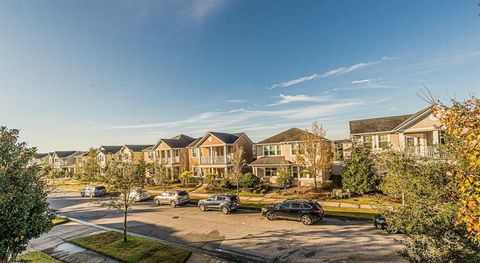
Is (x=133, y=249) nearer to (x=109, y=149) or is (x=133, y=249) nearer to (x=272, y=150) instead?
(x=272, y=150)

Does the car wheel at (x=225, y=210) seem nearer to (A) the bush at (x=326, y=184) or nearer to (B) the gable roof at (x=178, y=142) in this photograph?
(A) the bush at (x=326, y=184)

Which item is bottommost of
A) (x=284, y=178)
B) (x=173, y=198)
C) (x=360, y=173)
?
(x=173, y=198)

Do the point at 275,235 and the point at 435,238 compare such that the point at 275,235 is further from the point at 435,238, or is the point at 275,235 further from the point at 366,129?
the point at 366,129

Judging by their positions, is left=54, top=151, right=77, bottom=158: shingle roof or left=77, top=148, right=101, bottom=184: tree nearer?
left=77, top=148, right=101, bottom=184: tree

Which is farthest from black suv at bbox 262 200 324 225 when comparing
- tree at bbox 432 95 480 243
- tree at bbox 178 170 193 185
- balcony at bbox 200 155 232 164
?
tree at bbox 178 170 193 185

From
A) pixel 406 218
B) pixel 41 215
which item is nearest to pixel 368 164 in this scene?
pixel 406 218

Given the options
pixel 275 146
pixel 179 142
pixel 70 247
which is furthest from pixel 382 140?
pixel 179 142

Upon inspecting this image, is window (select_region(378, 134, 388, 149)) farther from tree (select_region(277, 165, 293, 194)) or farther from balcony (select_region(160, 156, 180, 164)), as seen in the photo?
balcony (select_region(160, 156, 180, 164))
